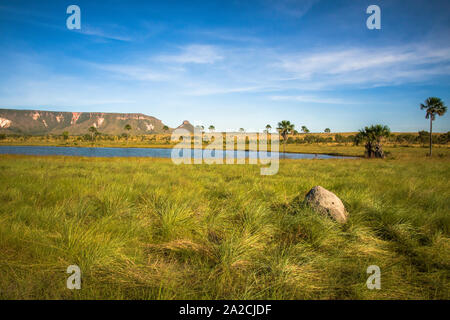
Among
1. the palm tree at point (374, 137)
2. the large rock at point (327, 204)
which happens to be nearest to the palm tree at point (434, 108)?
the palm tree at point (374, 137)

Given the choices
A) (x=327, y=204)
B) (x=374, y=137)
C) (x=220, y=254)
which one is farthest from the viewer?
(x=374, y=137)

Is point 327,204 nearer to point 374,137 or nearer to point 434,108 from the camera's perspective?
point 374,137

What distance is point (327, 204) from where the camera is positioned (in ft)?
17.3

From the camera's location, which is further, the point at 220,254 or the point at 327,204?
the point at 327,204

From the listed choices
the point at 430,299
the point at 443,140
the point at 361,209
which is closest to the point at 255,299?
the point at 430,299

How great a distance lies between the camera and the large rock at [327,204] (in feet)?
16.8

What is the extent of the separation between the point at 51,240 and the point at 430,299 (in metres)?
5.78

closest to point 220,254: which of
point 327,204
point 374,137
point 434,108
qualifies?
point 327,204

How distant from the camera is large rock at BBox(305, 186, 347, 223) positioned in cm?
513

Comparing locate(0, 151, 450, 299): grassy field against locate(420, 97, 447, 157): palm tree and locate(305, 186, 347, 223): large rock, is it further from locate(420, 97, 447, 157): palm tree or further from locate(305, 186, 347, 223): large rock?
locate(420, 97, 447, 157): palm tree

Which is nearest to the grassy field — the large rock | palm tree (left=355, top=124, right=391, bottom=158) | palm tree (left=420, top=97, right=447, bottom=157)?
the large rock

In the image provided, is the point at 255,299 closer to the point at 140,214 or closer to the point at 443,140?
the point at 140,214

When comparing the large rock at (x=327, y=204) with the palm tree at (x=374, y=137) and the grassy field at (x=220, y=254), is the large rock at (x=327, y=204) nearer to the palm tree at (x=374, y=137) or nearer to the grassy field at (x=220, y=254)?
the grassy field at (x=220, y=254)
